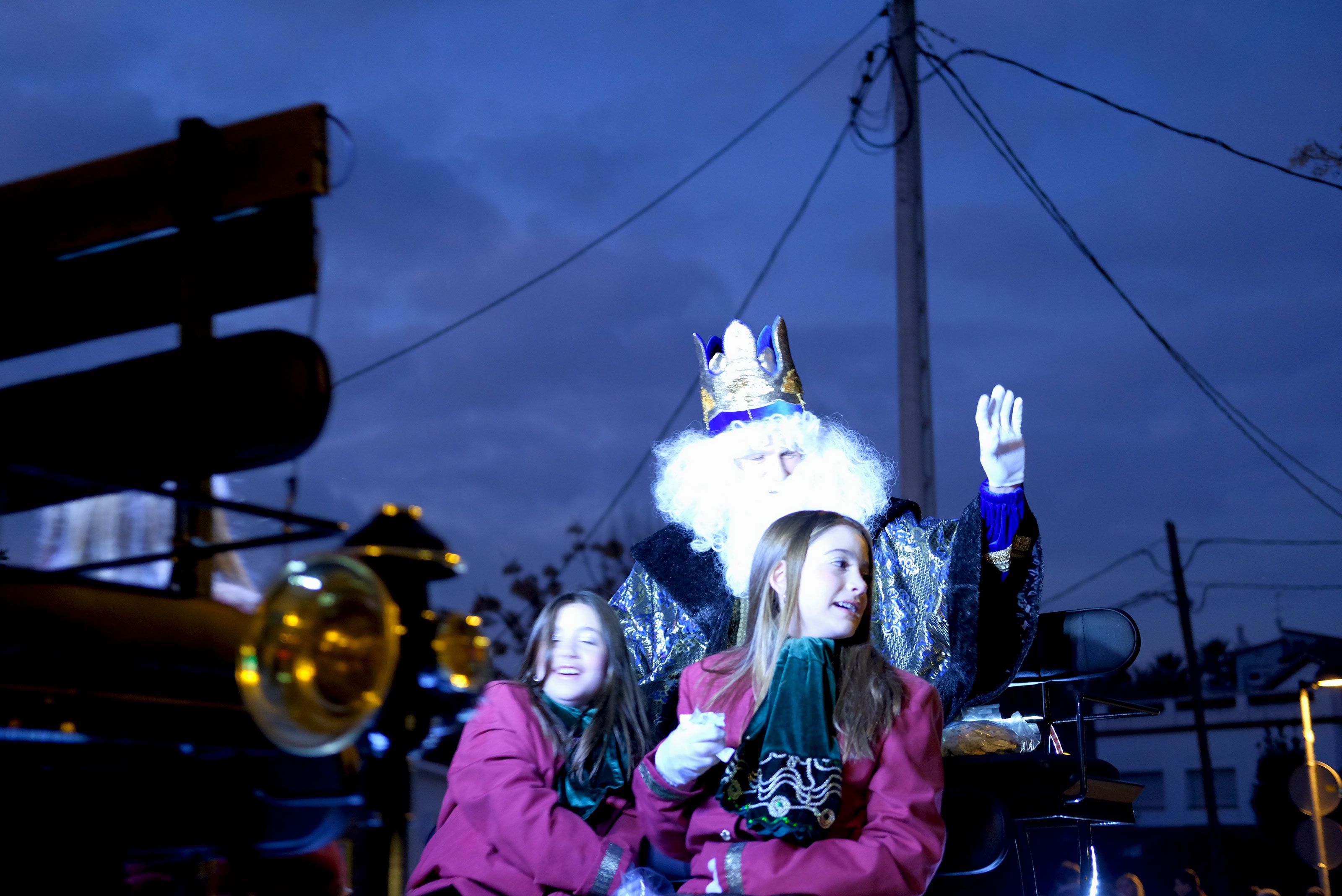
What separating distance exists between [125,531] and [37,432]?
628 mm

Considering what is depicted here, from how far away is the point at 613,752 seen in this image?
299 cm

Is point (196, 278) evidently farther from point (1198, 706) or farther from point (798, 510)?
point (1198, 706)

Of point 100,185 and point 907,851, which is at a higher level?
point 100,185

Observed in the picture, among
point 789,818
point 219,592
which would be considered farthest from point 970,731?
point 219,592

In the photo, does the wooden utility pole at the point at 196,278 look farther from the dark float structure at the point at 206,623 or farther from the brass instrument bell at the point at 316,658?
the brass instrument bell at the point at 316,658

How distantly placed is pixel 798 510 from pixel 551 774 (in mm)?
→ 1090

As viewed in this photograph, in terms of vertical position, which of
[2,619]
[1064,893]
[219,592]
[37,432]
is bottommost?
[1064,893]

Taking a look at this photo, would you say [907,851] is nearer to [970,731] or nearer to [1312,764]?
[970,731]

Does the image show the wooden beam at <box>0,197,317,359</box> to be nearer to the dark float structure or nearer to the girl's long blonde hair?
the dark float structure

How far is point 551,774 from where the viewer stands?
2.91m

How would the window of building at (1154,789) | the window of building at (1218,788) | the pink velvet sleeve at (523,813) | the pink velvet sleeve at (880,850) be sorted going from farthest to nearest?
1. the window of building at (1154,789)
2. the window of building at (1218,788)
3. the pink velvet sleeve at (523,813)
4. the pink velvet sleeve at (880,850)

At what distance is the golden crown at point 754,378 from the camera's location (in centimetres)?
392

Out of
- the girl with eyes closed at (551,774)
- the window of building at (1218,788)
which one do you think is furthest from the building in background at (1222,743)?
the girl with eyes closed at (551,774)

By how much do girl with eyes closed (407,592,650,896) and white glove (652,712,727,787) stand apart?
0.93 ft
